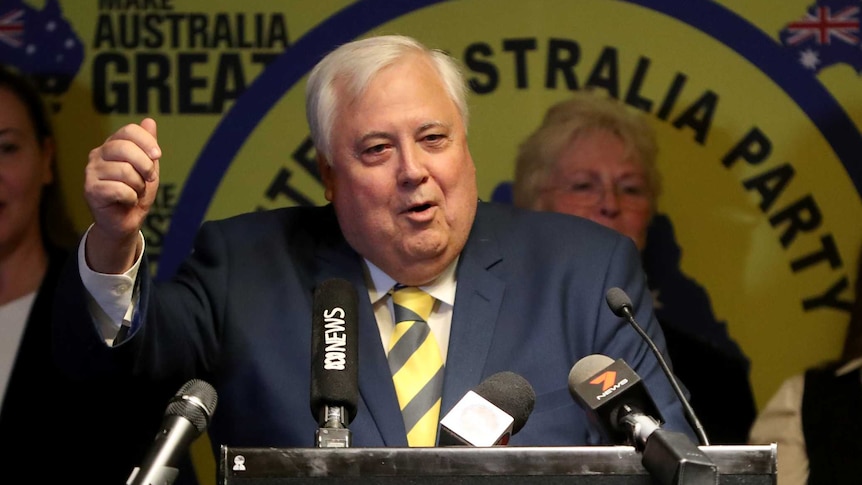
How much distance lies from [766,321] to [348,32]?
1.46 metres

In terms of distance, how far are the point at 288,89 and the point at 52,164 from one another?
27.7 inches

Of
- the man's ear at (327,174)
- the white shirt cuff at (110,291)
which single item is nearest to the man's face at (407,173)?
the man's ear at (327,174)

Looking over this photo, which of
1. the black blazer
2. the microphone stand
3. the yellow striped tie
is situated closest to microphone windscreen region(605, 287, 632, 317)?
the microphone stand

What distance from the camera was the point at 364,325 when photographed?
103 inches

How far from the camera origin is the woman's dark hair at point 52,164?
144 inches

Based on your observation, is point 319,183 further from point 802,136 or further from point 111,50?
point 802,136

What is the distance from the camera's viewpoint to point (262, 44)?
146 inches

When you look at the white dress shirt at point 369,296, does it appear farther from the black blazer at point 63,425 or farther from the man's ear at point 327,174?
the black blazer at point 63,425

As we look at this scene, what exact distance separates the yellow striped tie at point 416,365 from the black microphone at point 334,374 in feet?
2.16

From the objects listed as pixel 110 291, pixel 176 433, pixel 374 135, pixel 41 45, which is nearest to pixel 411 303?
pixel 374 135

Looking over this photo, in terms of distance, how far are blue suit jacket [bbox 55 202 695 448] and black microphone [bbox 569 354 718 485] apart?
1.94 feet

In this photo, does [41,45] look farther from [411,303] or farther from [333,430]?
[333,430]

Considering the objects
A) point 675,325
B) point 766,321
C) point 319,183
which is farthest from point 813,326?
point 319,183

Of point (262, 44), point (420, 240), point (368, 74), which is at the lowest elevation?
point (420, 240)
